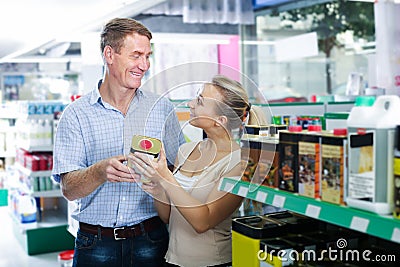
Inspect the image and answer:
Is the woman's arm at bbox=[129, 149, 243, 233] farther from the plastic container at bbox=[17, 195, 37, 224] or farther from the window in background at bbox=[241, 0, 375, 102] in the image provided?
the window in background at bbox=[241, 0, 375, 102]

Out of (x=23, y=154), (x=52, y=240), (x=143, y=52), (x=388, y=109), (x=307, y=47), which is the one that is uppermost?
(x=307, y=47)

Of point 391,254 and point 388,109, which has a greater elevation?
point 388,109

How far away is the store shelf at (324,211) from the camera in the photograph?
132 centimetres

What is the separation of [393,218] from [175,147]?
1119 mm

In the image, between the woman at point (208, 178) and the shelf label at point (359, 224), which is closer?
the shelf label at point (359, 224)

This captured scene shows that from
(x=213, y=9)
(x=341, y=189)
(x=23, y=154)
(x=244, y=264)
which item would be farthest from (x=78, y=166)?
(x=213, y=9)

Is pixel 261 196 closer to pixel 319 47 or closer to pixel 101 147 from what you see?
pixel 101 147

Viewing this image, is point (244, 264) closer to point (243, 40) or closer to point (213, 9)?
point (213, 9)

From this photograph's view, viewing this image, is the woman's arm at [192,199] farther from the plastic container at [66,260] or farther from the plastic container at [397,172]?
the plastic container at [66,260]

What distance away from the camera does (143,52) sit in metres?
2.23

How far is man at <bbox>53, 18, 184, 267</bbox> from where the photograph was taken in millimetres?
2234

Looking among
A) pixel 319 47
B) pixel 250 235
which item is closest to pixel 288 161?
pixel 250 235

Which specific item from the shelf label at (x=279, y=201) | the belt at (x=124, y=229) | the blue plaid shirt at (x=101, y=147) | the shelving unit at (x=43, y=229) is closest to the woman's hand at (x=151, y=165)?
the shelf label at (x=279, y=201)

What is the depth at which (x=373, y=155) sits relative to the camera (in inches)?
54.1
